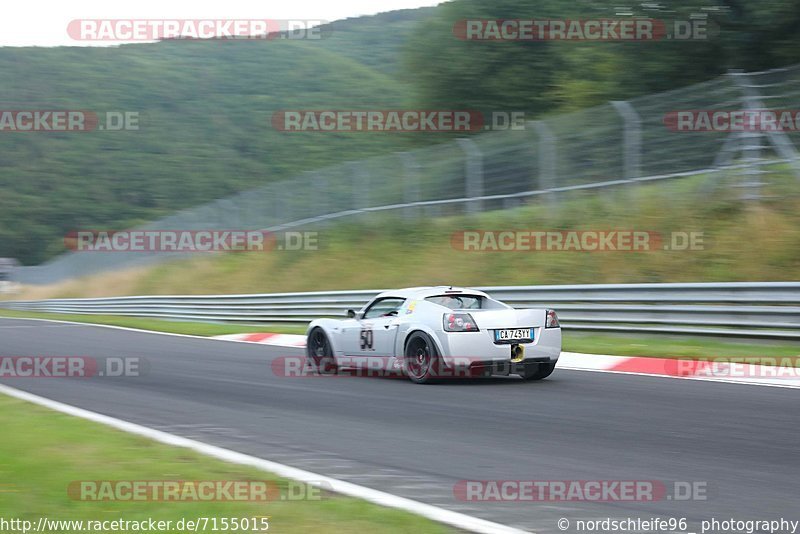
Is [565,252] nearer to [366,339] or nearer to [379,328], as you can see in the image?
[366,339]

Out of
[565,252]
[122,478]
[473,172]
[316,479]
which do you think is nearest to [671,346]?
[565,252]

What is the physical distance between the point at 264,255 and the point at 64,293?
1423cm

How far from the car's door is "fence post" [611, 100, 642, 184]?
25.2ft

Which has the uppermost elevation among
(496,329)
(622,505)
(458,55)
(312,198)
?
(458,55)

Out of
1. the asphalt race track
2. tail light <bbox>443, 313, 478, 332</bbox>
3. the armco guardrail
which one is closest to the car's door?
the asphalt race track

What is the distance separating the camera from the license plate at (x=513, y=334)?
32.9 feet

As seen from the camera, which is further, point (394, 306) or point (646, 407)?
point (394, 306)

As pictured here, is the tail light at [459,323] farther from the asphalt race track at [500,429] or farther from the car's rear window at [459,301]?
the asphalt race track at [500,429]

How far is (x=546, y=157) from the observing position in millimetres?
18953

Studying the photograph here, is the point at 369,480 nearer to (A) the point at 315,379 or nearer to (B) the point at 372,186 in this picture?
(A) the point at 315,379

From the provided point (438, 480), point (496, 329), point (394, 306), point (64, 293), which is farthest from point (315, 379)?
point (64, 293)

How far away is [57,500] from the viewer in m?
5.05

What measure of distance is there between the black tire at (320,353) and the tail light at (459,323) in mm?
2304

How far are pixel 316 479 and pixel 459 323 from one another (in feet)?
15.1
